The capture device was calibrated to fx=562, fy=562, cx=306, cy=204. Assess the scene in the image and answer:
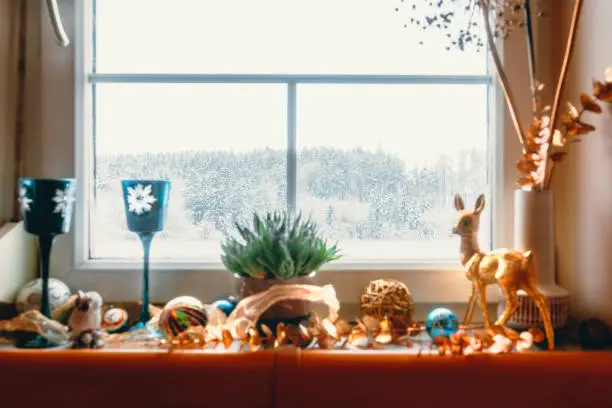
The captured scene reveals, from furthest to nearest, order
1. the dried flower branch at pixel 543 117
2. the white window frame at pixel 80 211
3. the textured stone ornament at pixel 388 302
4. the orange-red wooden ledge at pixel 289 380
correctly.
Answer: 1. the white window frame at pixel 80 211
2. the textured stone ornament at pixel 388 302
3. the dried flower branch at pixel 543 117
4. the orange-red wooden ledge at pixel 289 380

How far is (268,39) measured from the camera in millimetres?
1314

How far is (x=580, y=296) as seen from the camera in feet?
3.67

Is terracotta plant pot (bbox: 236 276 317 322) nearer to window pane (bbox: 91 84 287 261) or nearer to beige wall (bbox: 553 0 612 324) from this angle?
window pane (bbox: 91 84 287 261)

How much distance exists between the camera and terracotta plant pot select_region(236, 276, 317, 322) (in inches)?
40.7

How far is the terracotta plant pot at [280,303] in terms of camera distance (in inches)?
40.7

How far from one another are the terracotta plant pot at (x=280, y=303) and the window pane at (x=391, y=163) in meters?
0.27

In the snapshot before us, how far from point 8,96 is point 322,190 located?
71cm

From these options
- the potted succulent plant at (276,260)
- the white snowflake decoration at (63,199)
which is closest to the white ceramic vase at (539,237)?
the potted succulent plant at (276,260)

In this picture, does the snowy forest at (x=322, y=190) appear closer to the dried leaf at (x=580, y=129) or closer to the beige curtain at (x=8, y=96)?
the beige curtain at (x=8, y=96)

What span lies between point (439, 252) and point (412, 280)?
0.38 ft

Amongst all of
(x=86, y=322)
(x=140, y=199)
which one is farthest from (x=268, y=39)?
(x=86, y=322)

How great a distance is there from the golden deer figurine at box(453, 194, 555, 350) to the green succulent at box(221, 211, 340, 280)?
0.27m

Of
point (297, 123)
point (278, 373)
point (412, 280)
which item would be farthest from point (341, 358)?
point (297, 123)

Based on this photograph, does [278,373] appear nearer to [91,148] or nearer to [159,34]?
[91,148]
